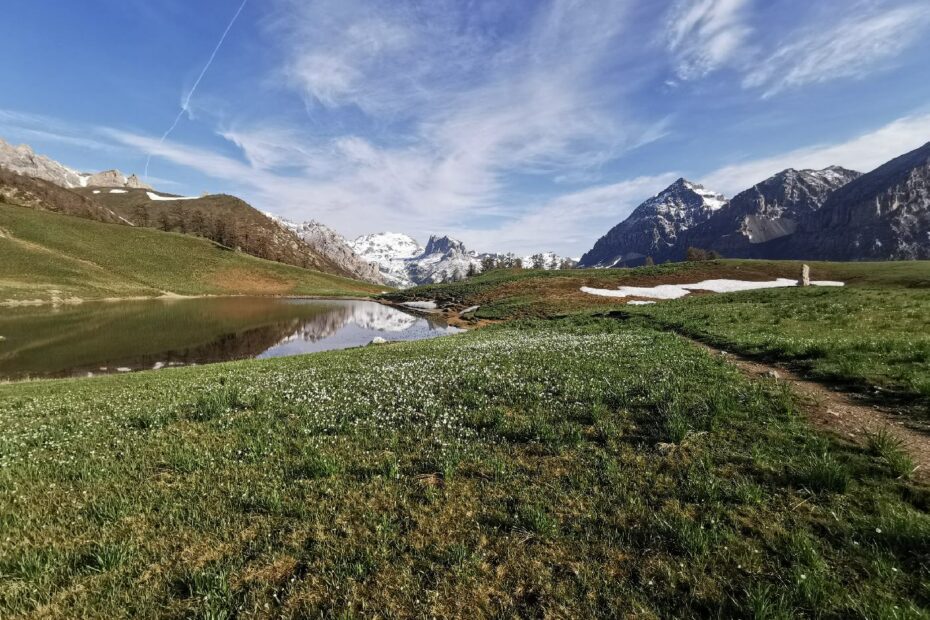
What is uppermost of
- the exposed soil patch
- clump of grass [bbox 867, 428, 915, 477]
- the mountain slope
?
the mountain slope

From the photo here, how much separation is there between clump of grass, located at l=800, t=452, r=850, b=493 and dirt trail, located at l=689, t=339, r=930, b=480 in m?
1.42

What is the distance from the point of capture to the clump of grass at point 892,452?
278 inches

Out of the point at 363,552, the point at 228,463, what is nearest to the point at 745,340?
the point at 363,552

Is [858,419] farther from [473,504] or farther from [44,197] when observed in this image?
[44,197]

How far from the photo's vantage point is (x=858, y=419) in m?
9.76

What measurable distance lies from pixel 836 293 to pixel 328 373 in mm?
38691

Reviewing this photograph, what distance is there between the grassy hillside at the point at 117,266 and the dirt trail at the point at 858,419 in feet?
338

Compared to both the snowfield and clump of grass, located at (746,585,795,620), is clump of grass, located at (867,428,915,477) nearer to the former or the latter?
clump of grass, located at (746,585,795,620)

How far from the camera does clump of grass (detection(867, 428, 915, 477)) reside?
7.06m

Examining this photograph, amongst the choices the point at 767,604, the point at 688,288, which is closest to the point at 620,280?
the point at 688,288

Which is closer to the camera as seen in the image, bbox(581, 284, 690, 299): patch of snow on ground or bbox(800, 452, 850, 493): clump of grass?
bbox(800, 452, 850, 493): clump of grass

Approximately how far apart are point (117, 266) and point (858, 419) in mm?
145024

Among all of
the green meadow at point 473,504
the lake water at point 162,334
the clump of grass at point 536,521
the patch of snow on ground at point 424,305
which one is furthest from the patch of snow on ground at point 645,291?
the clump of grass at point 536,521

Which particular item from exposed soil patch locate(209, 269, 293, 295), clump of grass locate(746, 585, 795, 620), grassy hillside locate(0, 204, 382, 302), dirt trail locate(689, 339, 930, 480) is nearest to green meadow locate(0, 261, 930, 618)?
clump of grass locate(746, 585, 795, 620)
